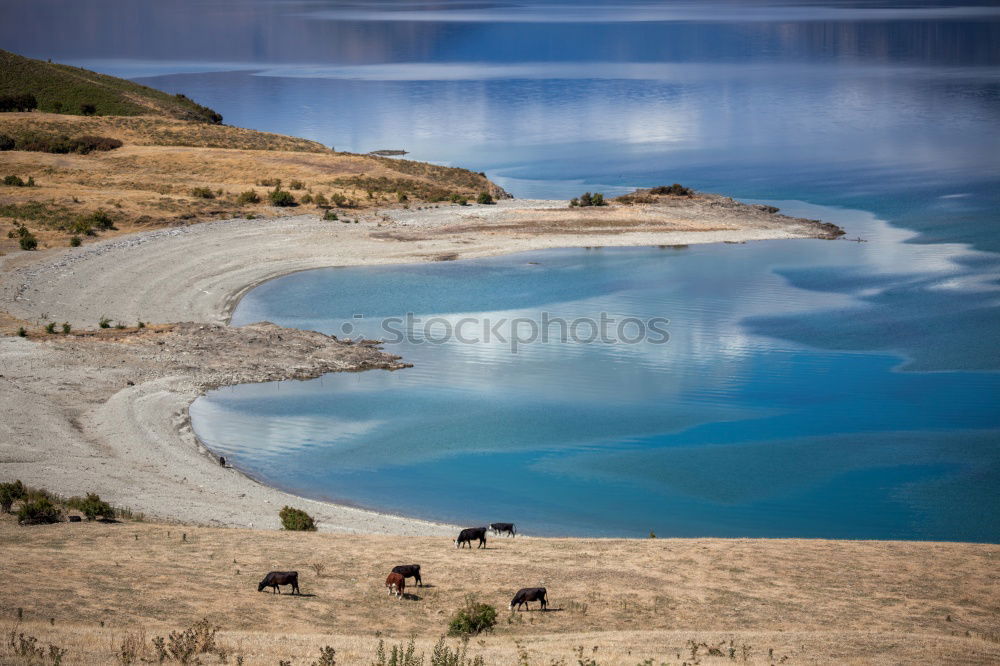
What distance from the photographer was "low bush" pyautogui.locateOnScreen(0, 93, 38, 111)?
257 feet

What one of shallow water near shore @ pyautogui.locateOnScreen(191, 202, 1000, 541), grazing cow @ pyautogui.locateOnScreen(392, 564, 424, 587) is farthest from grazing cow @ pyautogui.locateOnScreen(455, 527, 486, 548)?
shallow water near shore @ pyautogui.locateOnScreen(191, 202, 1000, 541)

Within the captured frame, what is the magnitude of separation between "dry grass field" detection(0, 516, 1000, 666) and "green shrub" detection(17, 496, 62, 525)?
25cm

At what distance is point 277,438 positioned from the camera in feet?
101

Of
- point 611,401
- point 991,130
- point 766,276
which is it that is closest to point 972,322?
point 766,276

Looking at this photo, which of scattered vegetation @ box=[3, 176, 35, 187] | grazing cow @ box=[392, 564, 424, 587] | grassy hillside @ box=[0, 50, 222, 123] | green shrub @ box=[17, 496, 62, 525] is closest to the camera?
grazing cow @ box=[392, 564, 424, 587]

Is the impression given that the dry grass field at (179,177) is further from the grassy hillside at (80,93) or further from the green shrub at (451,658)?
the green shrub at (451,658)

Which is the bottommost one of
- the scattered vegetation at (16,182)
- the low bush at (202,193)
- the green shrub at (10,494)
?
the green shrub at (10,494)

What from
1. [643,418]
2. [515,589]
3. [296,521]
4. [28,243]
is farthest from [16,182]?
[515,589]

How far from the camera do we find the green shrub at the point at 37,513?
20969 mm

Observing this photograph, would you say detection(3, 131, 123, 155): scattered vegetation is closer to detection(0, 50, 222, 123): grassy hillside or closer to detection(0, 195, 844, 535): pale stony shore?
detection(0, 50, 222, 123): grassy hillside

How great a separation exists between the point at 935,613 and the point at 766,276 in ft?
108

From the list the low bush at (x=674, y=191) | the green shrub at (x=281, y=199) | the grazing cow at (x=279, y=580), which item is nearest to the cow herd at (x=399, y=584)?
the grazing cow at (x=279, y=580)

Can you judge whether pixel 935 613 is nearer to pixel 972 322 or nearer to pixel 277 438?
pixel 277 438

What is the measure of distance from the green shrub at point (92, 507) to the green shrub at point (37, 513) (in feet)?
1.65
